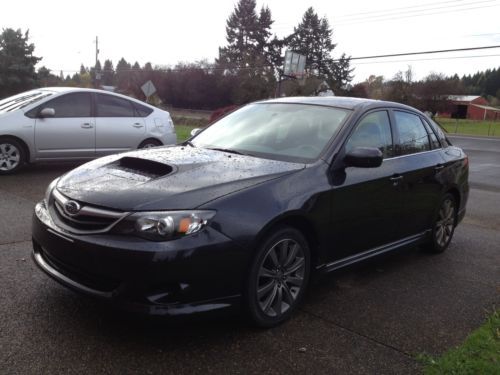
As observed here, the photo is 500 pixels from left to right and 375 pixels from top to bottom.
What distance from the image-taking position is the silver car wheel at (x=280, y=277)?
132 inches

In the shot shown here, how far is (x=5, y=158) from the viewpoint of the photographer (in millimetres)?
8234

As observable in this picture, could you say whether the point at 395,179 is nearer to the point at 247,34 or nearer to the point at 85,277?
the point at 85,277

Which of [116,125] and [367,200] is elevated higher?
[116,125]

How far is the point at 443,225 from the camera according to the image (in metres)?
5.56

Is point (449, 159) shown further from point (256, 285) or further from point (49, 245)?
point (49, 245)

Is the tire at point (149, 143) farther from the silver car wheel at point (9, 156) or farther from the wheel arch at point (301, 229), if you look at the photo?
the wheel arch at point (301, 229)

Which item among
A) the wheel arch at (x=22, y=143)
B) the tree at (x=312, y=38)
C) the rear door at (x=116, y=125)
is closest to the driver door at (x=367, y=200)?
the rear door at (x=116, y=125)

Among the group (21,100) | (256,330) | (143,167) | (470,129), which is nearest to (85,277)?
(143,167)

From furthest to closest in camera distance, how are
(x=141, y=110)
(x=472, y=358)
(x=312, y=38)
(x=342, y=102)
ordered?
1. (x=312, y=38)
2. (x=141, y=110)
3. (x=342, y=102)
4. (x=472, y=358)

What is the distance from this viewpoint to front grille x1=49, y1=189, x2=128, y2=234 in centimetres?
295

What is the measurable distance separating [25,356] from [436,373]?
2.39 meters

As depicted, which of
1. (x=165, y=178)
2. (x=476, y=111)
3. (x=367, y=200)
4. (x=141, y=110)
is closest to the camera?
(x=165, y=178)

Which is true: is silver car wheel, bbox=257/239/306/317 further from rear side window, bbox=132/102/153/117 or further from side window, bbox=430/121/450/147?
rear side window, bbox=132/102/153/117

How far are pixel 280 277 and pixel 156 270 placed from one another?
3.25 ft
